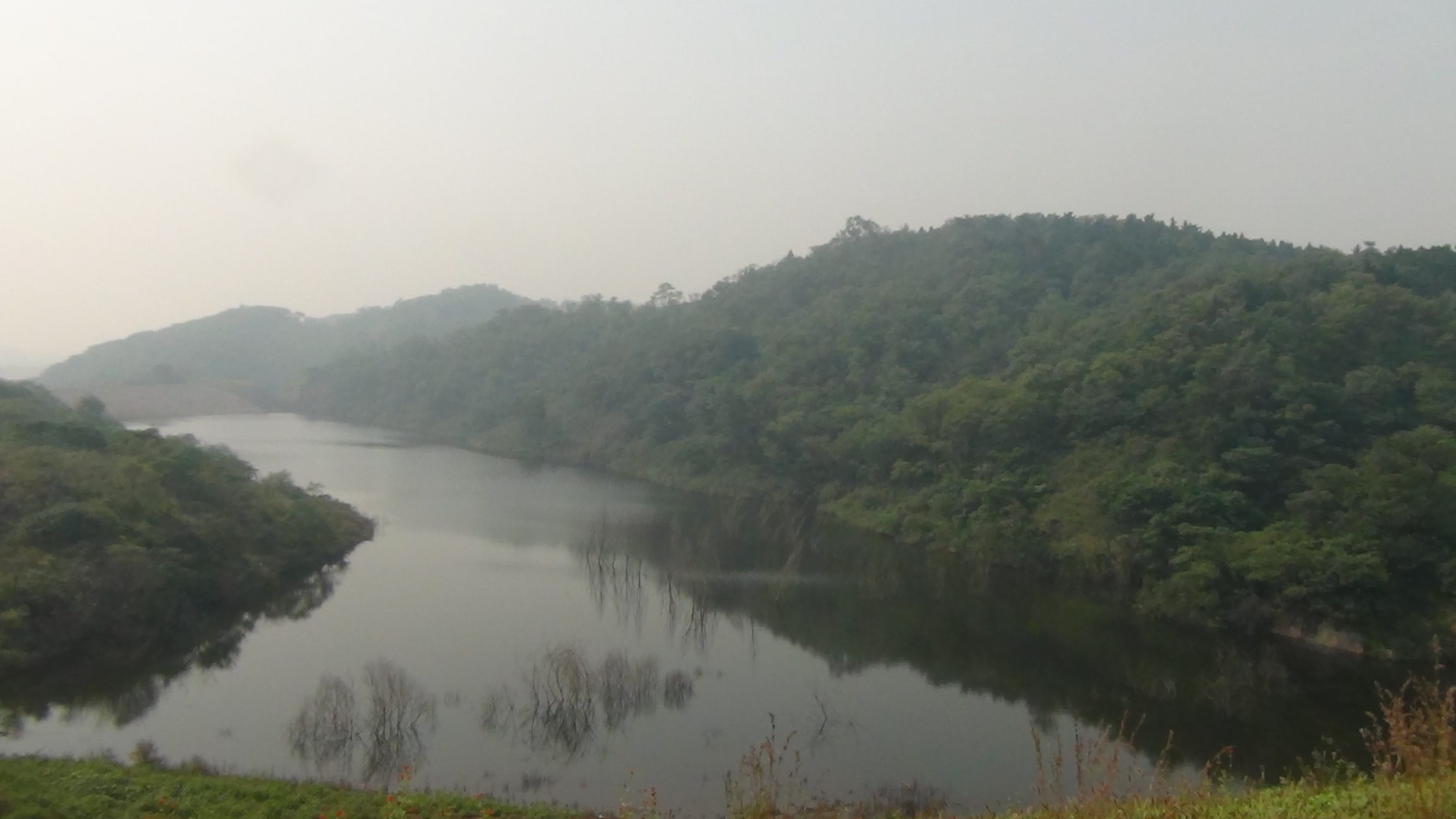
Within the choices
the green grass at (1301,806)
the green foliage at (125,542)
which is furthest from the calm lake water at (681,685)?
the green grass at (1301,806)

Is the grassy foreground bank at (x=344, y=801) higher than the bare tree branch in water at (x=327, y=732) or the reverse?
higher

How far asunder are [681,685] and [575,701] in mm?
1639

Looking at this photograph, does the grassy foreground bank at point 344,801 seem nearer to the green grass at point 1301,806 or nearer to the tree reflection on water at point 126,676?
the green grass at point 1301,806

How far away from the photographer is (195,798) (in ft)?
26.3

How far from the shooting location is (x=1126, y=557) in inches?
736

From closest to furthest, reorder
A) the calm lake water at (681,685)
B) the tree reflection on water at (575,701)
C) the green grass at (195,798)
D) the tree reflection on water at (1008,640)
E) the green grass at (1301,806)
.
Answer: the green grass at (1301,806) < the green grass at (195,798) < the calm lake water at (681,685) < the tree reflection on water at (575,701) < the tree reflection on water at (1008,640)

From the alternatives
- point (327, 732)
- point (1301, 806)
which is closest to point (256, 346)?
point (327, 732)

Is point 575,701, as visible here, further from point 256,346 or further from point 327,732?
point 256,346

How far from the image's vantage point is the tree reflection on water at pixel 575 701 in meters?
11.3

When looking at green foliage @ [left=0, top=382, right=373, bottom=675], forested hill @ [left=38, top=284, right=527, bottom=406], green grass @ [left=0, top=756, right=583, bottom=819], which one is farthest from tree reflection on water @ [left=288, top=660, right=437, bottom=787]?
forested hill @ [left=38, top=284, right=527, bottom=406]

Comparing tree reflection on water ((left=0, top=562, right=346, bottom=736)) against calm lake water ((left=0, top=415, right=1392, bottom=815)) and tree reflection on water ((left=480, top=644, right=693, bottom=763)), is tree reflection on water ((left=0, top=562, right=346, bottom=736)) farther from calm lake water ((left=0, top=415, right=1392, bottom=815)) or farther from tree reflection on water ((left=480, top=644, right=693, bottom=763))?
tree reflection on water ((left=480, top=644, right=693, bottom=763))

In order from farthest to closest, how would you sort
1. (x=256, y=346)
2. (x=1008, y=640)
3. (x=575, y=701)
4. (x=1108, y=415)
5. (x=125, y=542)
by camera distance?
(x=256, y=346), (x=1108, y=415), (x=1008, y=640), (x=125, y=542), (x=575, y=701)

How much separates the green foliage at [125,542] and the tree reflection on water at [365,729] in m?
4.13

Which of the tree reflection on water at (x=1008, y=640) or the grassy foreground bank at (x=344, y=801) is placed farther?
the tree reflection on water at (x=1008, y=640)
